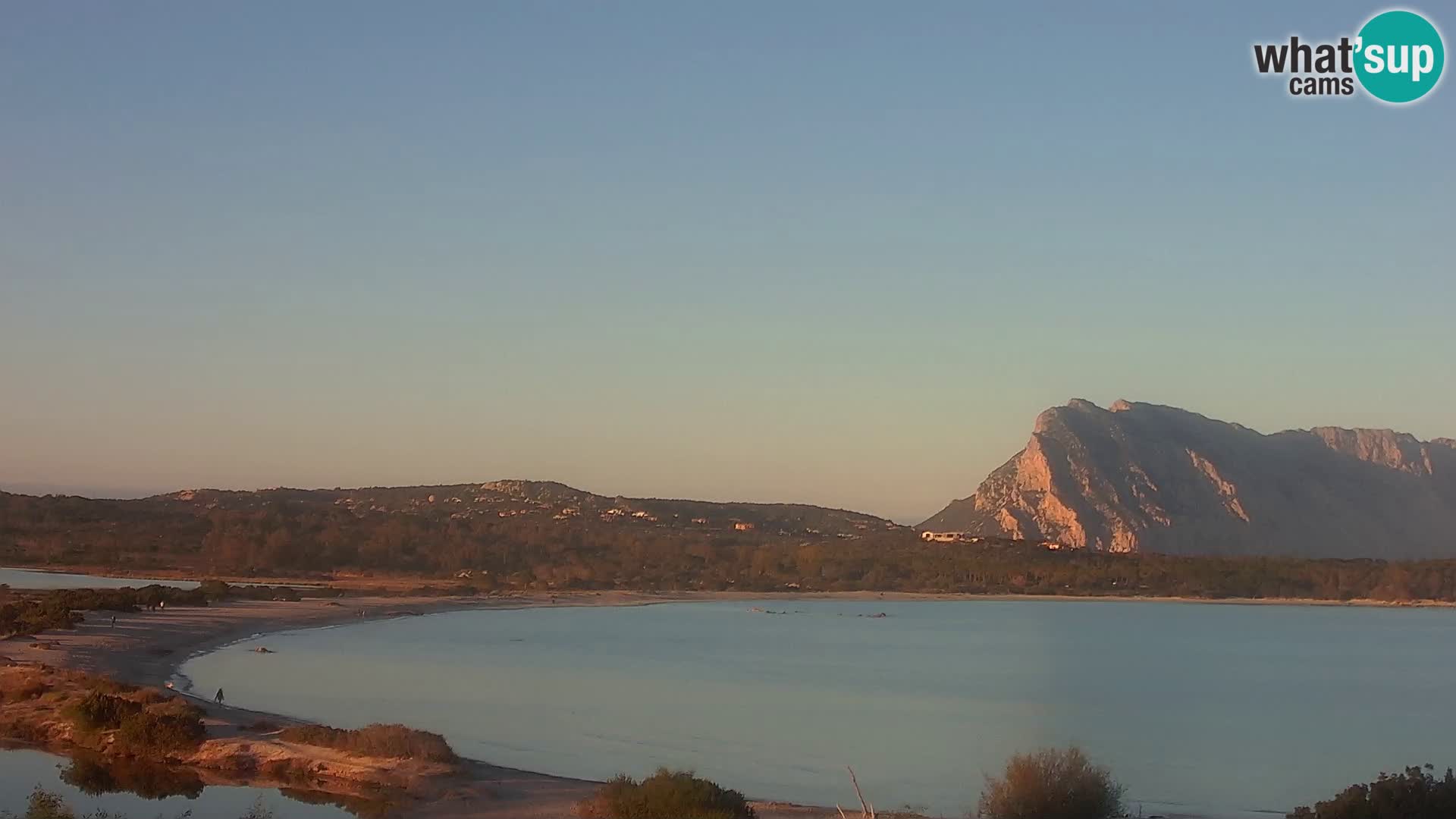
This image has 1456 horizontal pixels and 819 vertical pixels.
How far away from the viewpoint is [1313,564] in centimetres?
12306

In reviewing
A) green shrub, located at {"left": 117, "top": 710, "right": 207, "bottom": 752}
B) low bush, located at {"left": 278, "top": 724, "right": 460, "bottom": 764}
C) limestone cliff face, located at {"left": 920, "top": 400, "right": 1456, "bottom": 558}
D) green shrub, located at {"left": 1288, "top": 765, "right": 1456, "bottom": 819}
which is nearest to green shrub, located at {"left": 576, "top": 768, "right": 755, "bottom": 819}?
low bush, located at {"left": 278, "top": 724, "right": 460, "bottom": 764}

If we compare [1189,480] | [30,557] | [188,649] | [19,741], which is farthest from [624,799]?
[1189,480]

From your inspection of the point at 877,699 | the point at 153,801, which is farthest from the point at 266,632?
the point at 153,801

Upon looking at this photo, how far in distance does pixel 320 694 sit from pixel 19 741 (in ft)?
34.7

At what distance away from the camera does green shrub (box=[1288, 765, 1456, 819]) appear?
16766mm

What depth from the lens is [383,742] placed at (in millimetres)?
21656

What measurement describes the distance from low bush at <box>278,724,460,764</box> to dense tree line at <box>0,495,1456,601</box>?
74.0 metres

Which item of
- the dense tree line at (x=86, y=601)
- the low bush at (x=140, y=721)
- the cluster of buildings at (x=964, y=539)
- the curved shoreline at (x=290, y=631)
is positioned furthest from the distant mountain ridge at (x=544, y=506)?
the low bush at (x=140, y=721)

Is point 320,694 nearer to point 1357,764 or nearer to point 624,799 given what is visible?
point 624,799

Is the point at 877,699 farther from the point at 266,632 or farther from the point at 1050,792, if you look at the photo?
the point at 266,632

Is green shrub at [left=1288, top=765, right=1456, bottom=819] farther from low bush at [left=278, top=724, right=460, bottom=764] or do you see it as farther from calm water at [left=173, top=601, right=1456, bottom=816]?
low bush at [left=278, top=724, right=460, bottom=764]

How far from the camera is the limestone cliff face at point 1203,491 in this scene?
15038 centimetres

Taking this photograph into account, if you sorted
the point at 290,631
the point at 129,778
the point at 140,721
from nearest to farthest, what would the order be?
the point at 129,778 < the point at 140,721 < the point at 290,631

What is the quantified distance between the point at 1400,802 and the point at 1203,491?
14665cm
